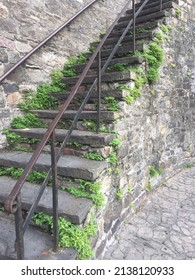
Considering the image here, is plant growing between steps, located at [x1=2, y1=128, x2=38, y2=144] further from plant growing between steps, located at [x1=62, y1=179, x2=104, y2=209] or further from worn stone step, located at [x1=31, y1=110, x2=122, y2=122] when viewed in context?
plant growing between steps, located at [x1=62, y1=179, x2=104, y2=209]

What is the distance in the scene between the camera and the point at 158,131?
3830mm

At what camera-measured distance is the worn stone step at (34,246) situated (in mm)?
1706

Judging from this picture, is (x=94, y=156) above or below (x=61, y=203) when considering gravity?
above

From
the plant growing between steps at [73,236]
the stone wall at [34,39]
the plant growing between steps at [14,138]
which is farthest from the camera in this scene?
the stone wall at [34,39]

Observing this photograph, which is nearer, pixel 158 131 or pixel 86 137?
pixel 86 137

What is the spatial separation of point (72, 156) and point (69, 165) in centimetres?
25

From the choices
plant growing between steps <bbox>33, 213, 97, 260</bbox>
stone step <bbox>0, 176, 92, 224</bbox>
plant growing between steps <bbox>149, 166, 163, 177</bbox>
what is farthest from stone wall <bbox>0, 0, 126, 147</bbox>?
plant growing between steps <bbox>149, 166, 163, 177</bbox>

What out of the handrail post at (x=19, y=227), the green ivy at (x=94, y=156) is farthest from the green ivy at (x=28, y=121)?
the handrail post at (x=19, y=227)

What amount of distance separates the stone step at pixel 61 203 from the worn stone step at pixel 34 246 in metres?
0.19

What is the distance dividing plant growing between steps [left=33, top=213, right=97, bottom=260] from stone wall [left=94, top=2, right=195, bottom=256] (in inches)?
14.3

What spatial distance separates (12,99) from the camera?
3201mm

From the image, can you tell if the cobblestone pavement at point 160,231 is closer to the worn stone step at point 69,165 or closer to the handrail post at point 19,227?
the worn stone step at point 69,165

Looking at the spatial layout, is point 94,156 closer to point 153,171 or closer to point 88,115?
point 88,115

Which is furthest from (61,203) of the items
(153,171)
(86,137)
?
(153,171)
